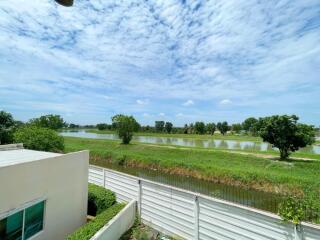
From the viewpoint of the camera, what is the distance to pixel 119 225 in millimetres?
7035

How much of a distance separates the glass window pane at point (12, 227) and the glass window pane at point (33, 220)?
172mm

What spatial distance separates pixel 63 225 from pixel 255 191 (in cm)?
1180

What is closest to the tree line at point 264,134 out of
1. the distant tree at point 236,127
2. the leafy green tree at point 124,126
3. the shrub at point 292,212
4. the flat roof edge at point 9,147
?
the flat roof edge at point 9,147

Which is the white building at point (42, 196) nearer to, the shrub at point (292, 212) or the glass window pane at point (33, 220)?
the glass window pane at point (33, 220)

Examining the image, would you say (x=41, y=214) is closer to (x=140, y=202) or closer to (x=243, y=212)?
(x=140, y=202)

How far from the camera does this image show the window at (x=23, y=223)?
211 inches

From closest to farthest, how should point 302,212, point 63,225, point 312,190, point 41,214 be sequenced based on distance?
point 302,212
point 41,214
point 63,225
point 312,190

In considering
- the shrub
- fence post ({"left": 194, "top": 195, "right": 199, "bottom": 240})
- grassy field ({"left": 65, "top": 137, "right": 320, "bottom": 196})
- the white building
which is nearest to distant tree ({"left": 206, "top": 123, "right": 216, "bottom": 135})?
grassy field ({"left": 65, "top": 137, "right": 320, "bottom": 196})

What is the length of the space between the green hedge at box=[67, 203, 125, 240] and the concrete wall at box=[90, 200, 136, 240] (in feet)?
0.78

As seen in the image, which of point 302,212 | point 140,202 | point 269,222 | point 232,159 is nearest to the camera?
point 302,212

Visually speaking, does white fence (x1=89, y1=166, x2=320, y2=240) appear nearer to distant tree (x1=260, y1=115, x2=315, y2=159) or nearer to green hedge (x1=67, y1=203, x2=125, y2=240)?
green hedge (x1=67, y1=203, x2=125, y2=240)

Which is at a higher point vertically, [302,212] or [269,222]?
[302,212]

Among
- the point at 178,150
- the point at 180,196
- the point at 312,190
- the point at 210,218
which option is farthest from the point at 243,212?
the point at 178,150

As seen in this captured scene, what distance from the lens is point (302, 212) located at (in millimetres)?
4469
